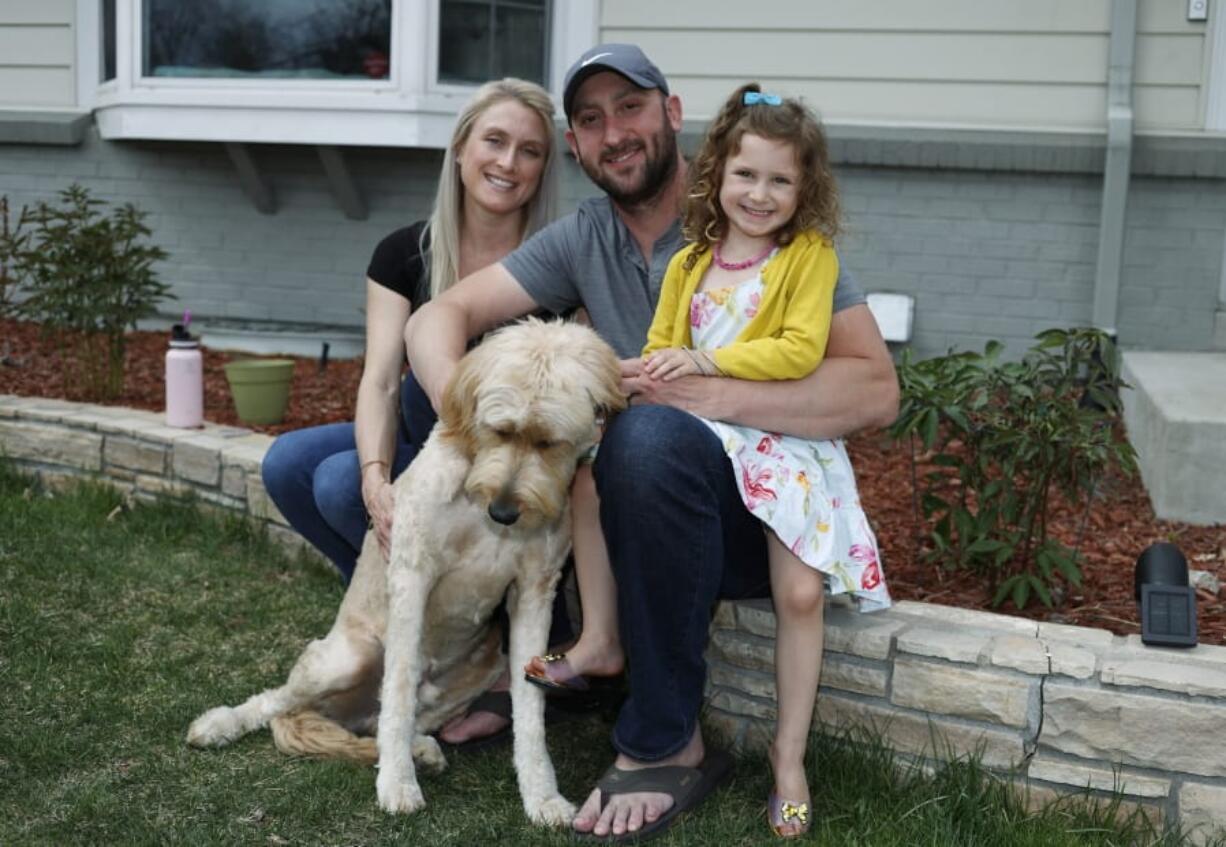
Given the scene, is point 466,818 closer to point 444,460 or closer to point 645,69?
point 444,460

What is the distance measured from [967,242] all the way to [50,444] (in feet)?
14.8

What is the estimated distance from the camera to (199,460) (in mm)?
5191

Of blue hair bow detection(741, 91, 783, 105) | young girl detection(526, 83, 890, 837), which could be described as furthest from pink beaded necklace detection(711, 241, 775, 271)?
blue hair bow detection(741, 91, 783, 105)

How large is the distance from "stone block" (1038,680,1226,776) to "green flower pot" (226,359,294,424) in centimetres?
374

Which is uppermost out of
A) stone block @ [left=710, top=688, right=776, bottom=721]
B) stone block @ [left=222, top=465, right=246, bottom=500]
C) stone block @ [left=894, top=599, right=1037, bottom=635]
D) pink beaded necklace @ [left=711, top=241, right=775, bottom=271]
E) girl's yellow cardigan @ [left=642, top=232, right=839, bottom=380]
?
pink beaded necklace @ [left=711, top=241, right=775, bottom=271]

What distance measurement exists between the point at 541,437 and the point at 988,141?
476 centimetres

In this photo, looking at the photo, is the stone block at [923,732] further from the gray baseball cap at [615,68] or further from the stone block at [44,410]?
the stone block at [44,410]

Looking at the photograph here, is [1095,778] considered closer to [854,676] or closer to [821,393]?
[854,676]

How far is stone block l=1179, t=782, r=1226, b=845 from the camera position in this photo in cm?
288

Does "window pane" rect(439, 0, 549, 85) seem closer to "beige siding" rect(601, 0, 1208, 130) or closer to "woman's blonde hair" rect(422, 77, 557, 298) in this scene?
"beige siding" rect(601, 0, 1208, 130)

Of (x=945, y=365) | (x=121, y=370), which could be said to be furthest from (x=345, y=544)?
(x=121, y=370)

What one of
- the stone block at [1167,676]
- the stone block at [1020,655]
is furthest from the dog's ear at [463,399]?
the stone block at [1167,676]

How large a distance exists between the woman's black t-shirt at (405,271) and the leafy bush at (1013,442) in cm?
138

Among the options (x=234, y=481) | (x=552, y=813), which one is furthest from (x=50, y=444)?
(x=552, y=813)
